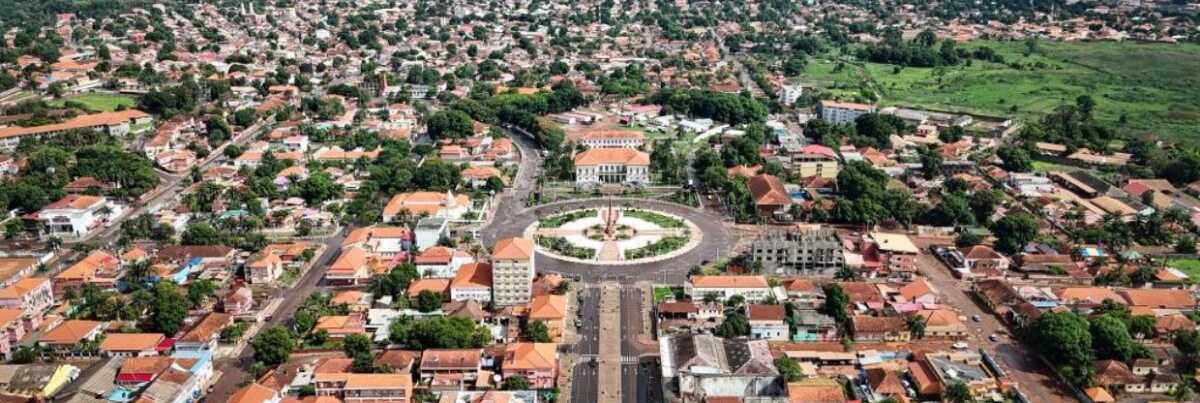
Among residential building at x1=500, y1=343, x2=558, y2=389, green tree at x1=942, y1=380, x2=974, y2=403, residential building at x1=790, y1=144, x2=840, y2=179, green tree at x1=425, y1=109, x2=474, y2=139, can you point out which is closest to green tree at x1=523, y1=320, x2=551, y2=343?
residential building at x1=500, y1=343, x2=558, y2=389

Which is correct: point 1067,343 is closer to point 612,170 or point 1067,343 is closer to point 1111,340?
point 1111,340

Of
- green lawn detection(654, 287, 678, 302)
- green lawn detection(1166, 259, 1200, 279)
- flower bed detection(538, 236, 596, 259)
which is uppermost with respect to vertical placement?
green lawn detection(1166, 259, 1200, 279)

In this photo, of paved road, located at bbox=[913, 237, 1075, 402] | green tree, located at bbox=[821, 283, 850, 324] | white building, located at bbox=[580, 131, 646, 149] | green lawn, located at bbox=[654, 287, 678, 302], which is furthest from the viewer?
white building, located at bbox=[580, 131, 646, 149]

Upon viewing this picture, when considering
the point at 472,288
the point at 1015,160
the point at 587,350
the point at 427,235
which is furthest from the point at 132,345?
the point at 1015,160

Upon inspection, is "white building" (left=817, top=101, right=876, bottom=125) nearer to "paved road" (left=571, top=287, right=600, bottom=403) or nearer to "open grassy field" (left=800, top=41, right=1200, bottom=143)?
"open grassy field" (left=800, top=41, right=1200, bottom=143)

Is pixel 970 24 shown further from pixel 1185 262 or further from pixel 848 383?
pixel 848 383
